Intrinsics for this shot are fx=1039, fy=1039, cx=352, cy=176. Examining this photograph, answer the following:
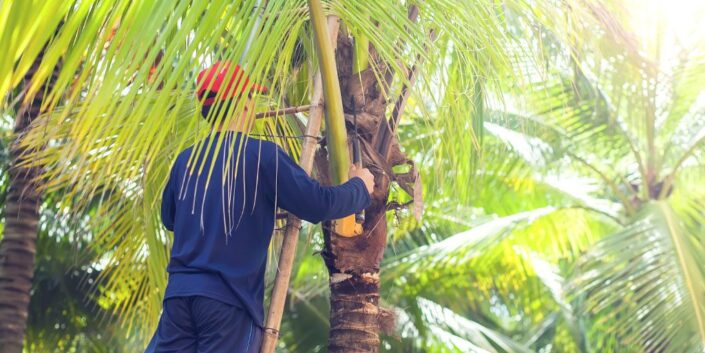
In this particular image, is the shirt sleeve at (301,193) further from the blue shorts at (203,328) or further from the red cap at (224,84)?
the blue shorts at (203,328)

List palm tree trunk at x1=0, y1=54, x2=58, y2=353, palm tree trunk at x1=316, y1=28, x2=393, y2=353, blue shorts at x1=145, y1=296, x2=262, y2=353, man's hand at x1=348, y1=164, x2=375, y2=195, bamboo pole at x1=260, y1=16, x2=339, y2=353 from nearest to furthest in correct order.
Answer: blue shorts at x1=145, y1=296, x2=262, y2=353 < bamboo pole at x1=260, y1=16, x2=339, y2=353 < man's hand at x1=348, y1=164, x2=375, y2=195 < palm tree trunk at x1=316, y1=28, x2=393, y2=353 < palm tree trunk at x1=0, y1=54, x2=58, y2=353

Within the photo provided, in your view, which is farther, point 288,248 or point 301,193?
point 288,248

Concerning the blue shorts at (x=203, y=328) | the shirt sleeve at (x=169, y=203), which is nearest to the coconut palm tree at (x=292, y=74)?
the shirt sleeve at (x=169, y=203)

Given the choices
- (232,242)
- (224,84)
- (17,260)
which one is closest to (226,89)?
(224,84)

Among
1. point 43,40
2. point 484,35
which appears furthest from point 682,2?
point 43,40

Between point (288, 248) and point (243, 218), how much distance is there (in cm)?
28

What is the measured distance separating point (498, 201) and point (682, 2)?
148 inches

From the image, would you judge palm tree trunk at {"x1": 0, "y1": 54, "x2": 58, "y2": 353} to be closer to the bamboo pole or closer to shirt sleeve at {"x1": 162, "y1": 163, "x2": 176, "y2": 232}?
shirt sleeve at {"x1": 162, "y1": 163, "x2": 176, "y2": 232}

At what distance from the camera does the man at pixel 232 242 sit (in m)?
3.37

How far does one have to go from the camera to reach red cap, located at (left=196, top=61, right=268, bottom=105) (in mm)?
2863

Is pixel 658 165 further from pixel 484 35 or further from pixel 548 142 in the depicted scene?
pixel 484 35

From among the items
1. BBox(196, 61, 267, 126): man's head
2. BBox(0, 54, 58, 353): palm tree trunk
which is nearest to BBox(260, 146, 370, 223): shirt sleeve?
BBox(196, 61, 267, 126): man's head

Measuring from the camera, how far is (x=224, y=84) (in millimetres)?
2824

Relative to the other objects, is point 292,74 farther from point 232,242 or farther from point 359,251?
point 232,242
